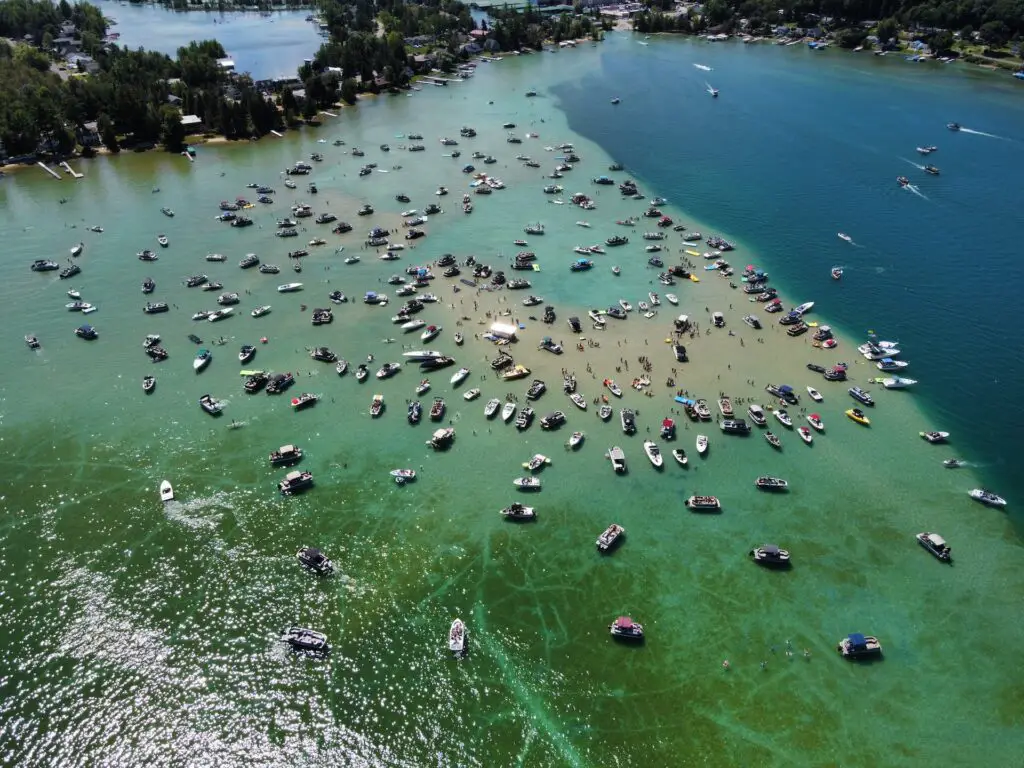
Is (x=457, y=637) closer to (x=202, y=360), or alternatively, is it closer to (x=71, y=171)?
(x=202, y=360)

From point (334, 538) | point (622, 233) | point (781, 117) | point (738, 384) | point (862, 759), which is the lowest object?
point (862, 759)

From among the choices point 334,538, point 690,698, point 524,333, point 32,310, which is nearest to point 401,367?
point 524,333

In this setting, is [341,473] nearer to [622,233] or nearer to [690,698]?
[690,698]

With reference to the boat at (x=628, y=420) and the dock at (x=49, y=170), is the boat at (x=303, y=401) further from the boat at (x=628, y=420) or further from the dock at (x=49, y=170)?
the dock at (x=49, y=170)

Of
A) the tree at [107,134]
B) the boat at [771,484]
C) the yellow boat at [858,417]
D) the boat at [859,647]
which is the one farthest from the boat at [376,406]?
the tree at [107,134]

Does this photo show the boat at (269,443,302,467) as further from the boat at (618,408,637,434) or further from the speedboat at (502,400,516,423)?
the boat at (618,408,637,434)

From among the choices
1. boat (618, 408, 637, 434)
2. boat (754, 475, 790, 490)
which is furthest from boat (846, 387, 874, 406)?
boat (618, 408, 637, 434)

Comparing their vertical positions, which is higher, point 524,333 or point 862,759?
point 524,333
